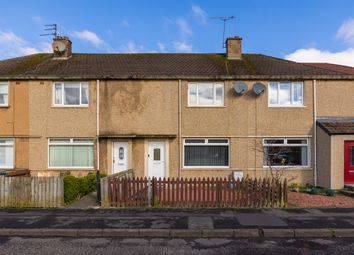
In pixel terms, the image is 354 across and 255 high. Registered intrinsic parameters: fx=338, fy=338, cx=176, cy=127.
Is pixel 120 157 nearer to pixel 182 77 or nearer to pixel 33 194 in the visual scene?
pixel 182 77

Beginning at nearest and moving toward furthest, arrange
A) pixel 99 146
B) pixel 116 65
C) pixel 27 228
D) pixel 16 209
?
pixel 27 228
pixel 16 209
pixel 99 146
pixel 116 65

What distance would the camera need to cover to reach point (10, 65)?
56.6 ft

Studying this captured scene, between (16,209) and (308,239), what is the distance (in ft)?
26.0

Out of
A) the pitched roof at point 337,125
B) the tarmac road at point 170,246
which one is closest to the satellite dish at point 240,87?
the pitched roof at point 337,125

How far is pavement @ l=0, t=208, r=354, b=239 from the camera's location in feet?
24.2

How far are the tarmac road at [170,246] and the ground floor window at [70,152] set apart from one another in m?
8.05

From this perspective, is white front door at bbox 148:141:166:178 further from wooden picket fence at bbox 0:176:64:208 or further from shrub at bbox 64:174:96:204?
wooden picket fence at bbox 0:176:64:208

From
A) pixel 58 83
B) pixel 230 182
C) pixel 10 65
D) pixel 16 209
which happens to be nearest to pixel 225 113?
pixel 230 182

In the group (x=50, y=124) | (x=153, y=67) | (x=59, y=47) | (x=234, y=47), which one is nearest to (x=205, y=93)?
(x=153, y=67)

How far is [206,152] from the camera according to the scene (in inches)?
599

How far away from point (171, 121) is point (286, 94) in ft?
17.6

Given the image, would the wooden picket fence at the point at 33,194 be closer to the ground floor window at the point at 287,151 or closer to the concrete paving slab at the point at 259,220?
the concrete paving slab at the point at 259,220

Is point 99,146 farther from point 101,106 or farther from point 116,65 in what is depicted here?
point 116,65

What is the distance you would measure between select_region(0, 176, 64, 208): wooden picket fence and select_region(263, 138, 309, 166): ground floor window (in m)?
9.05
